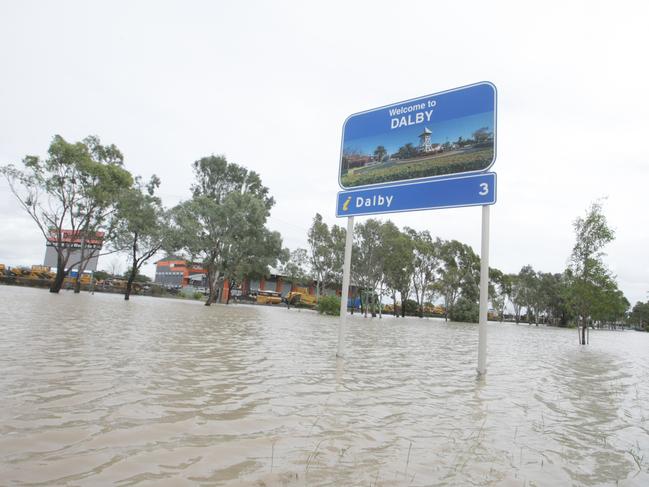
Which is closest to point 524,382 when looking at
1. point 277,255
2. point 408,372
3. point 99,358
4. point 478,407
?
point 408,372

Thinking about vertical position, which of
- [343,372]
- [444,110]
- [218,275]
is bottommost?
[343,372]

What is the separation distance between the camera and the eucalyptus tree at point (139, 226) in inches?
1462

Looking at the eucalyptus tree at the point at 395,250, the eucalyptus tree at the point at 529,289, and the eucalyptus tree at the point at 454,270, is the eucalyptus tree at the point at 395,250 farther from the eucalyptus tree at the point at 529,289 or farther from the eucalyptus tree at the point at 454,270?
the eucalyptus tree at the point at 529,289

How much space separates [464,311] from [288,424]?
55.4m

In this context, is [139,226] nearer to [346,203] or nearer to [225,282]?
[225,282]

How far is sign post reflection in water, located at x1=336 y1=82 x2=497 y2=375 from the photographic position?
8461 mm

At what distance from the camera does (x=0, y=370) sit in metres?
4.83

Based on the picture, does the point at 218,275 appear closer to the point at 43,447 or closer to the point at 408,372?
the point at 408,372

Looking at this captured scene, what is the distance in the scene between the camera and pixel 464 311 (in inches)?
2183

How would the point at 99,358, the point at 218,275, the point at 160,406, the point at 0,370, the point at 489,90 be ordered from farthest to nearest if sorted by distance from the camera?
the point at 218,275 → the point at 489,90 → the point at 99,358 → the point at 0,370 → the point at 160,406

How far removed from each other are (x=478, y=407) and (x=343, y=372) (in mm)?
2385

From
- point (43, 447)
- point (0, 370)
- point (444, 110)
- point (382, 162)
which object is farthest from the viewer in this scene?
point (382, 162)

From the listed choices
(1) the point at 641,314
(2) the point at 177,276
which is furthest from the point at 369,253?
(1) the point at 641,314

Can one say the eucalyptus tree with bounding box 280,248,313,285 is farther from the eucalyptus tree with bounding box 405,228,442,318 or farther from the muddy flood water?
the muddy flood water
